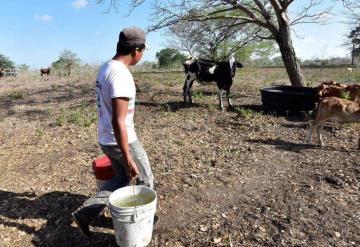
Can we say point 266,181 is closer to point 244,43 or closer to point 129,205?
point 129,205

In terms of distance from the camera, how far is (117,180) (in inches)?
147

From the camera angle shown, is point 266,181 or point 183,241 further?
point 266,181

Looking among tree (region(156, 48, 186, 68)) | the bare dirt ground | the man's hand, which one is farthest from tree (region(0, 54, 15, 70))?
the man's hand

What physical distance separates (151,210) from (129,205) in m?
0.29

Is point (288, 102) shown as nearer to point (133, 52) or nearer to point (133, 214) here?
point (133, 52)

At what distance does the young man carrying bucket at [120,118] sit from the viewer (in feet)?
10.2

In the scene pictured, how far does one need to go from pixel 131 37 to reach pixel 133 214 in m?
1.52

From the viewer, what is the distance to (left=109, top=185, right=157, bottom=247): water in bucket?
327 cm

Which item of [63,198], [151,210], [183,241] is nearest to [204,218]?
[183,241]

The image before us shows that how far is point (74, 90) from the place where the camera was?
48.5ft

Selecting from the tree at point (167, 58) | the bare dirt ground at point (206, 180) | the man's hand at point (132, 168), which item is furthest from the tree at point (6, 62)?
the man's hand at point (132, 168)

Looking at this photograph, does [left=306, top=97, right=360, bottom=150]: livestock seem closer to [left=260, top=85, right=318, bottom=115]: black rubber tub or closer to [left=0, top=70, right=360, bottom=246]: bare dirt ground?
[left=0, top=70, right=360, bottom=246]: bare dirt ground

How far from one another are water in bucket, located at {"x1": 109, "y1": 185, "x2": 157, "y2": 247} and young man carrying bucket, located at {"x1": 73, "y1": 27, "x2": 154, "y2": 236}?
5.9 inches

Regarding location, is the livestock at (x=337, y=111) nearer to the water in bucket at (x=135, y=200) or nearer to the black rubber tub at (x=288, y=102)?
the black rubber tub at (x=288, y=102)
